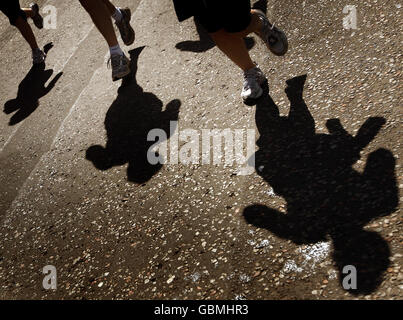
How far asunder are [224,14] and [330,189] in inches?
68.1

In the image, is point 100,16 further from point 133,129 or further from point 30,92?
point 30,92

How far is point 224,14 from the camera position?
3.60 meters

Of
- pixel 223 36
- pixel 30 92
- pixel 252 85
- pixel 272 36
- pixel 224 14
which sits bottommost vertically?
pixel 30 92

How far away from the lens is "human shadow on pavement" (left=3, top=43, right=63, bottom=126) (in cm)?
604

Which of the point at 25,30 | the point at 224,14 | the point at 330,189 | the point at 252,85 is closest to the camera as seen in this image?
the point at 330,189

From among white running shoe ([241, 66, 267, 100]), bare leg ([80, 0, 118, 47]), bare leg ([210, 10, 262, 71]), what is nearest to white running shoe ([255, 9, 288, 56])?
bare leg ([210, 10, 262, 71])

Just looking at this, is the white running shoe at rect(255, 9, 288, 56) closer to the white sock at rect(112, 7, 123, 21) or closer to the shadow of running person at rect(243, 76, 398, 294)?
the shadow of running person at rect(243, 76, 398, 294)

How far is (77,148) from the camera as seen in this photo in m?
4.87

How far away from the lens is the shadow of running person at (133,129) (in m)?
4.20

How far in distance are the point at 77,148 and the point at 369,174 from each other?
10.6 ft

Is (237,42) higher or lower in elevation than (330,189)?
higher

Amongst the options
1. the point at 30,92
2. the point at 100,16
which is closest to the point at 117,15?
the point at 100,16

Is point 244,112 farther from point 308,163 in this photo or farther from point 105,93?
point 105,93
